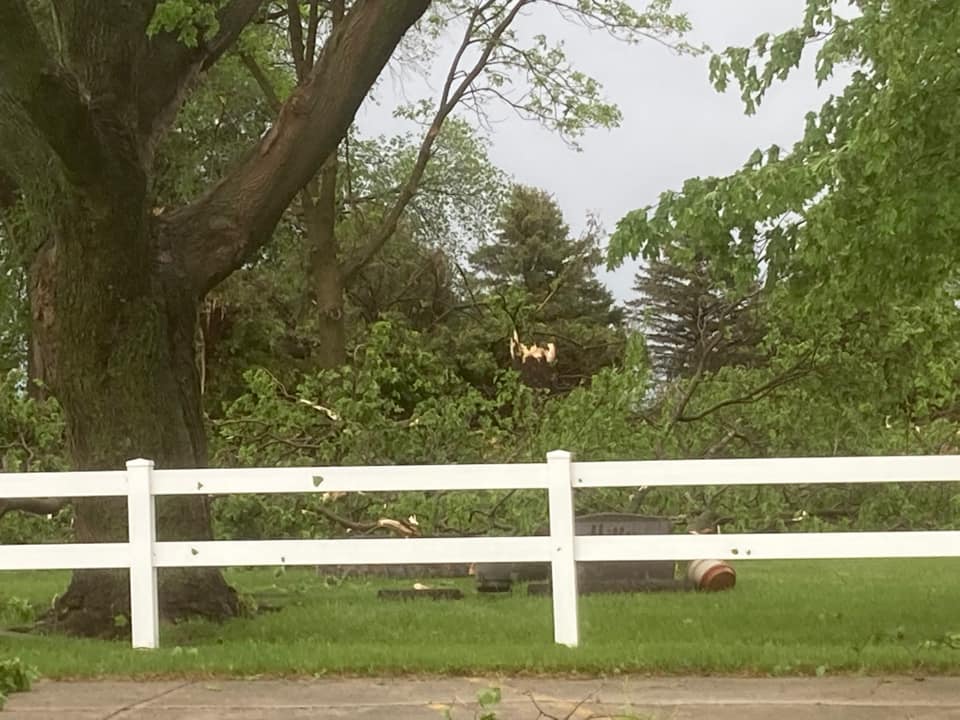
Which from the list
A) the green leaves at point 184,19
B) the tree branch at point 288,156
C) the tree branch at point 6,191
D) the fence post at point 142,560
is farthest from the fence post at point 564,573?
the tree branch at point 6,191

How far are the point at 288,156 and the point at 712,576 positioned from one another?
5.18m

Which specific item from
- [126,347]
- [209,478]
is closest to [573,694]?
[209,478]

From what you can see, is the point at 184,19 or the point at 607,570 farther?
the point at 607,570

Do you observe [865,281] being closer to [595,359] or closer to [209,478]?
[209,478]

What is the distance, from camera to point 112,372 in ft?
30.9

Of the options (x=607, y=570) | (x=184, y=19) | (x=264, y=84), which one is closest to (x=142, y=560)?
(x=184, y=19)

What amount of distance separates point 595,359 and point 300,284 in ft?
53.9

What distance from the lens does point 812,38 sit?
1016 cm

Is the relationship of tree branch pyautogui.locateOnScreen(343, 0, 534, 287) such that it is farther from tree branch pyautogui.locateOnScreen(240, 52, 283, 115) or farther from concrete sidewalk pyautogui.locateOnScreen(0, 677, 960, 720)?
concrete sidewalk pyautogui.locateOnScreen(0, 677, 960, 720)

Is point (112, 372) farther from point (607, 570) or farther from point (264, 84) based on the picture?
point (264, 84)

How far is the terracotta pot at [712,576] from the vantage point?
11.7 meters

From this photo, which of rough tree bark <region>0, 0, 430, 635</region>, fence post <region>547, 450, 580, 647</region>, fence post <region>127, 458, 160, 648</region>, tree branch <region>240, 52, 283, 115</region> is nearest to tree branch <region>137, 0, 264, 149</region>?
rough tree bark <region>0, 0, 430, 635</region>

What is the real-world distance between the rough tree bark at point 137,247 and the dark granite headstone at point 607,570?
287 cm

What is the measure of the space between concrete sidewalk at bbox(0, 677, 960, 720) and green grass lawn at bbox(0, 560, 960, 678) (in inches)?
10.2
